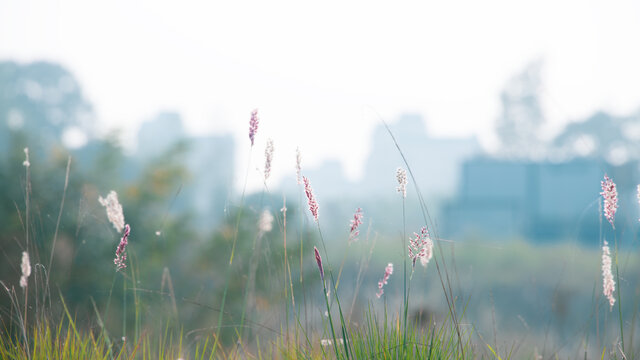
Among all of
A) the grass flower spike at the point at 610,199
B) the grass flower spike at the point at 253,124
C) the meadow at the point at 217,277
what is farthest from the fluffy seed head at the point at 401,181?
the grass flower spike at the point at 610,199

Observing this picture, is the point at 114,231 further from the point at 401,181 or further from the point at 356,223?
the point at 401,181

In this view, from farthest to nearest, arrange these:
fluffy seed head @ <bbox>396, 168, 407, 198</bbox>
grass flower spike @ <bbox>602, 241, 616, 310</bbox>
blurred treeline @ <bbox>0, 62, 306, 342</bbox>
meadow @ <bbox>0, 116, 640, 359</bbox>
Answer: blurred treeline @ <bbox>0, 62, 306, 342</bbox>
meadow @ <bbox>0, 116, 640, 359</bbox>
grass flower spike @ <bbox>602, 241, 616, 310</bbox>
fluffy seed head @ <bbox>396, 168, 407, 198</bbox>

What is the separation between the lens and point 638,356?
8.05 feet

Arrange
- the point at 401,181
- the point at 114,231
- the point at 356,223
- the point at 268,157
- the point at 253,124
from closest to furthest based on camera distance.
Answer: the point at 401,181 < the point at 356,223 < the point at 268,157 < the point at 253,124 < the point at 114,231

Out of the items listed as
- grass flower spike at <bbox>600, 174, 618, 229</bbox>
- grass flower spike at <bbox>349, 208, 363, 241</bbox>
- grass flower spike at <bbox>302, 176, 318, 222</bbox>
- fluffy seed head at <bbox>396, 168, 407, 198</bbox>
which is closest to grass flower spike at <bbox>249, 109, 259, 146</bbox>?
grass flower spike at <bbox>302, 176, 318, 222</bbox>

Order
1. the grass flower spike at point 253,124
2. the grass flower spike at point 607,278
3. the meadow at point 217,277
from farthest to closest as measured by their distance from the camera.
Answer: the meadow at point 217,277
the grass flower spike at point 253,124
the grass flower spike at point 607,278

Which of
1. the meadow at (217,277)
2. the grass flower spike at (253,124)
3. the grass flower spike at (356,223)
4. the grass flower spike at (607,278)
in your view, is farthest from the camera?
the meadow at (217,277)

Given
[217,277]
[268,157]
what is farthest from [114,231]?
[268,157]

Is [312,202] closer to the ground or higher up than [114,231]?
higher up

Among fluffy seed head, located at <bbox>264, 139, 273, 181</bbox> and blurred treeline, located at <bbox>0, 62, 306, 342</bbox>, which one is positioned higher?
fluffy seed head, located at <bbox>264, 139, 273, 181</bbox>

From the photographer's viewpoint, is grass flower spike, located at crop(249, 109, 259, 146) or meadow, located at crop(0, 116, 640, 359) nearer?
grass flower spike, located at crop(249, 109, 259, 146)

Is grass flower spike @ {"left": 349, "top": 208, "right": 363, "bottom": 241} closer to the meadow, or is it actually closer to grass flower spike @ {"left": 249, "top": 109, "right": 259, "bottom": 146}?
the meadow

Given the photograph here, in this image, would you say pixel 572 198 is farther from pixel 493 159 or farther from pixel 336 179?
pixel 336 179

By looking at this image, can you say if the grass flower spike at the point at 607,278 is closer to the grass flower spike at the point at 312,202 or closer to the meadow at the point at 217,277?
the meadow at the point at 217,277
